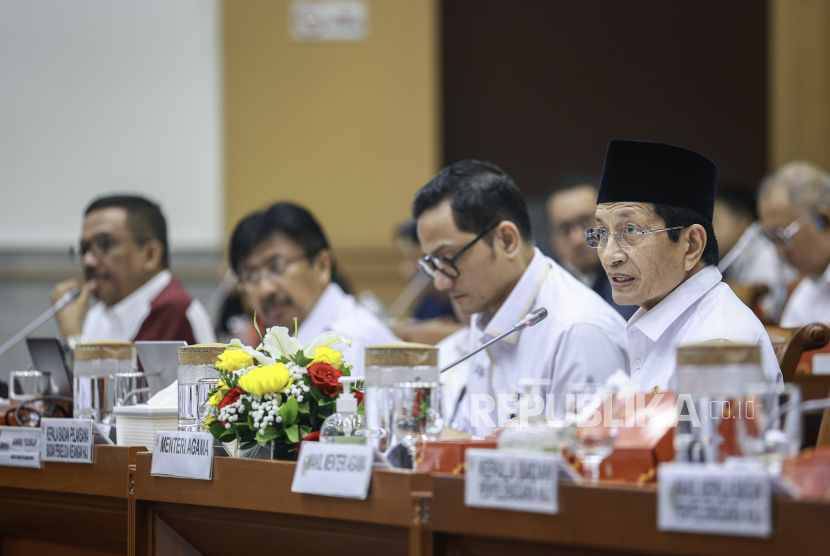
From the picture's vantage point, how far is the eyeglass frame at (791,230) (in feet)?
10.9

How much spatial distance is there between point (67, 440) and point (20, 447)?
0.50 feet

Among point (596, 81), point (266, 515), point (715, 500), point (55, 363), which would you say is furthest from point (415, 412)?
point (596, 81)

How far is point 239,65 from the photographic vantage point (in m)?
4.93

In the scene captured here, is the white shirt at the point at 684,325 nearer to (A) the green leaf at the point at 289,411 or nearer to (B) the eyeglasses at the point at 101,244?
(A) the green leaf at the point at 289,411

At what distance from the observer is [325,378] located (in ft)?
4.77

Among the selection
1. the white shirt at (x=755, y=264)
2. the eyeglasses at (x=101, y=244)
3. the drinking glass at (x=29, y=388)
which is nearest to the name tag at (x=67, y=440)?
the drinking glass at (x=29, y=388)

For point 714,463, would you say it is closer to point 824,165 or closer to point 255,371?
point 255,371

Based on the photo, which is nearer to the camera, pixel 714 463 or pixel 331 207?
pixel 714 463

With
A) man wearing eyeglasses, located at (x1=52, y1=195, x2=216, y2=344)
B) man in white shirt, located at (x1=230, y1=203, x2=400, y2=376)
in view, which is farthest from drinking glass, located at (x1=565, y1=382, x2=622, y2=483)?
man wearing eyeglasses, located at (x1=52, y1=195, x2=216, y2=344)

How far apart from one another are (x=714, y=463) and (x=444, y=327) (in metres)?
1.91

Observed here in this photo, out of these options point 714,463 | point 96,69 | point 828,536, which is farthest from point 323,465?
point 96,69

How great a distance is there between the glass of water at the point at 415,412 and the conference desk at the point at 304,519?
0.14 m

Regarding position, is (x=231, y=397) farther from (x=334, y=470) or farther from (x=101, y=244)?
(x=101, y=244)

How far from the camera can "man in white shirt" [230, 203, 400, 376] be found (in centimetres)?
290
